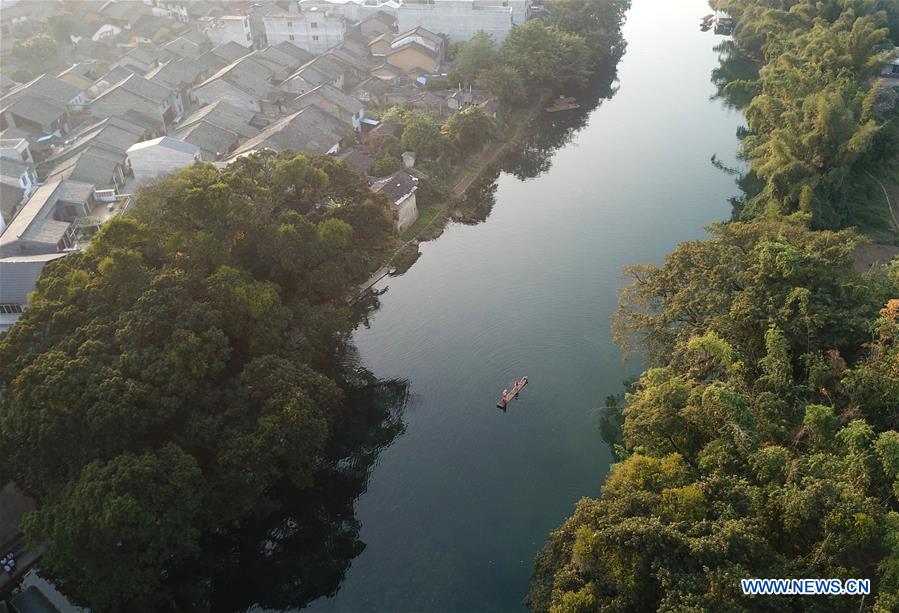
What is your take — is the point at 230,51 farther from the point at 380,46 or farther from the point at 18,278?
the point at 18,278

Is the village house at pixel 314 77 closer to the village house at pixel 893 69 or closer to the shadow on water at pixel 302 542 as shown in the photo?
the shadow on water at pixel 302 542

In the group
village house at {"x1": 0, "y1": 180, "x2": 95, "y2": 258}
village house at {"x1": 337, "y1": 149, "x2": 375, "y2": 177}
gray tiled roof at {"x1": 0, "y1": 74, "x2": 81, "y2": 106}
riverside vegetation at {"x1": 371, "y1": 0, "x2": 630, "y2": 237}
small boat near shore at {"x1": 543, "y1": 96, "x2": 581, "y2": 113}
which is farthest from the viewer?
small boat near shore at {"x1": 543, "y1": 96, "x2": 581, "y2": 113}

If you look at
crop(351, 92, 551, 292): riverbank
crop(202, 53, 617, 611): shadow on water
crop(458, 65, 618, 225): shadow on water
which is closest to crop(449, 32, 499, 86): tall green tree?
crop(351, 92, 551, 292): riverbank

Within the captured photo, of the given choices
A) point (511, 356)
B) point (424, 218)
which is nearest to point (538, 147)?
point (424, 218)

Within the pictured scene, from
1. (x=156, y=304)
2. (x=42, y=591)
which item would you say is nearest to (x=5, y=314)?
(x=156, y=304)

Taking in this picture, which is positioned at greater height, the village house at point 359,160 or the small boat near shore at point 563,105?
the village house at point 359,160

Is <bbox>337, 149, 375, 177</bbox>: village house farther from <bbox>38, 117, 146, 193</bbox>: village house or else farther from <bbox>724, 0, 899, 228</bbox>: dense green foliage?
<bbox>724, 0, 899, 228</bbox>: dense green foliage

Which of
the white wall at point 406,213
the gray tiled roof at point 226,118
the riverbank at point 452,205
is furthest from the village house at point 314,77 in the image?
the white wall at point 406,213

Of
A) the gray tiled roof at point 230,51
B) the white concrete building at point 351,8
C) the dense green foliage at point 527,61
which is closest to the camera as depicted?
the dense green foliage at point 527,61
